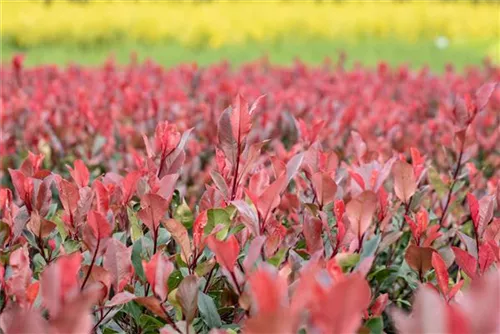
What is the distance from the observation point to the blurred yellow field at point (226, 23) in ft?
41.8

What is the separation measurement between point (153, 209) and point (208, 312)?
0.88 ft

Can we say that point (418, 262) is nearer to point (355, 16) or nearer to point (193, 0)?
point (355, 16)

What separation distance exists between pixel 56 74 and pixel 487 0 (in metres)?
16.5

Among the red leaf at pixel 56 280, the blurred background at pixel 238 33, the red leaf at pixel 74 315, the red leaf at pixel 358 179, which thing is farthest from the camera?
the blurred background at pixel 238 33

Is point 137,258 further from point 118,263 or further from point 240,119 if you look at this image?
point 240,119

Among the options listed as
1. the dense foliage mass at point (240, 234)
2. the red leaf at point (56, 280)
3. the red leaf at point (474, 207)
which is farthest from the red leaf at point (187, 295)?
the red leaf at point (474, 207)

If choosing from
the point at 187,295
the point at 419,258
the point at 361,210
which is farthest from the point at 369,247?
the point at 187,295

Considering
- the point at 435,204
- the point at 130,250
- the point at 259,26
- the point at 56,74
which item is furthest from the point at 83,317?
the point at 259,26

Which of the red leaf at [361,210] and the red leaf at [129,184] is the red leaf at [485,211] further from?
the red leaf at [129,184]

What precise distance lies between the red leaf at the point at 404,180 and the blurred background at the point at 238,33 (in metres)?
7.60

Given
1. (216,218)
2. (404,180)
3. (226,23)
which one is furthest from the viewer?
(226,23)

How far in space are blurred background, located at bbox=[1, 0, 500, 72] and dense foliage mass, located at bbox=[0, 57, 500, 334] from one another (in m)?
6.43

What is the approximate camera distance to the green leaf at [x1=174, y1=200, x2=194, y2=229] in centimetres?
197

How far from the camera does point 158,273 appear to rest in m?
1.34
